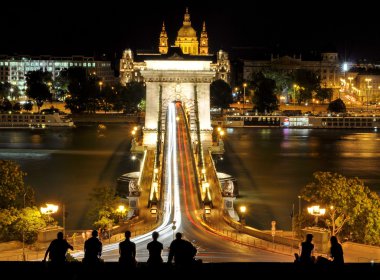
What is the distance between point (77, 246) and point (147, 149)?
32.3 meters

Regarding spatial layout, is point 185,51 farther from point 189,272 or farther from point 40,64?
point 189,272

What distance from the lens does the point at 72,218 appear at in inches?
1130

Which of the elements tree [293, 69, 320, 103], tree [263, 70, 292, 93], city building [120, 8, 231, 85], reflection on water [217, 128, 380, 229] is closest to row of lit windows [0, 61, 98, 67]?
city building [120, 8, 231, 85]

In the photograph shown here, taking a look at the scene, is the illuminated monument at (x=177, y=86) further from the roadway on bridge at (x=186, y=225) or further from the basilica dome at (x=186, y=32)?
the basilica dome at (x=186, y=32)

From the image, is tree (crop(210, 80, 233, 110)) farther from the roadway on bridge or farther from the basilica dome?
the roadway on bridge

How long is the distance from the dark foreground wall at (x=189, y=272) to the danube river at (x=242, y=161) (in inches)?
724

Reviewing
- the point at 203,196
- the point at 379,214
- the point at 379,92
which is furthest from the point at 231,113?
the point at 379,214

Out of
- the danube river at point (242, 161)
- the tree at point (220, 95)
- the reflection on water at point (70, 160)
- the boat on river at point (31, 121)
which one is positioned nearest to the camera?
the danube river at point (242, 161)

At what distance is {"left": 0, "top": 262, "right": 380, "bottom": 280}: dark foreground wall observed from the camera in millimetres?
8672

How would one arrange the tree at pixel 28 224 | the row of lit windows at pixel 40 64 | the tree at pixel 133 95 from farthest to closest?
1. the row of lit windows at pixel 40 64
2. the tree at pixel 133 95
3. the tree at pixel 28 224

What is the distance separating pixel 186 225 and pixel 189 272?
1375 cm

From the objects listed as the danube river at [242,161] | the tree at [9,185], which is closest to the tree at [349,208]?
the danube river at [242,161]

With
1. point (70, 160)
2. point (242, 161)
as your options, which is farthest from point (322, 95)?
point (70, 160)

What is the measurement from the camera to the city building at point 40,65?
12731cm
